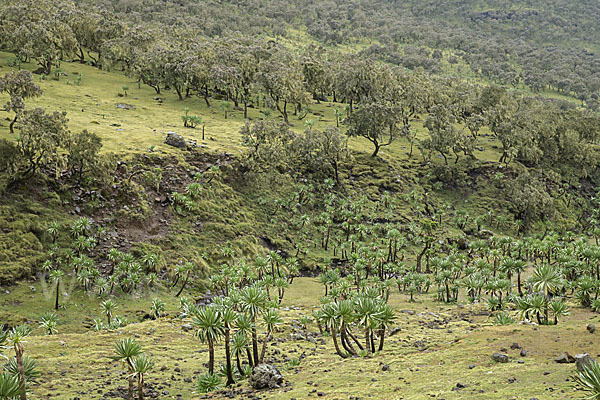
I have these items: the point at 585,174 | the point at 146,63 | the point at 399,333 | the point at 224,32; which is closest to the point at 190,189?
the point at 399,333

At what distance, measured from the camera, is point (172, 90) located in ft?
386

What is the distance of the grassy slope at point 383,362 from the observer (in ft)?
70.2

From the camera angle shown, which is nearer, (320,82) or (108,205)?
(108,205)

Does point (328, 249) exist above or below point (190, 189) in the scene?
below

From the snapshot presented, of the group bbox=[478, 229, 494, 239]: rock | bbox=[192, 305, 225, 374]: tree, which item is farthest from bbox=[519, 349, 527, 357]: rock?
bbox=[478, 229, 494, 239]: rock

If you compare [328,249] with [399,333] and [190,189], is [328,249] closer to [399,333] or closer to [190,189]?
[190,189]

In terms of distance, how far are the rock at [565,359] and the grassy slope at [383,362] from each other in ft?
1.64

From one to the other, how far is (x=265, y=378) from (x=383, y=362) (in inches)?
321

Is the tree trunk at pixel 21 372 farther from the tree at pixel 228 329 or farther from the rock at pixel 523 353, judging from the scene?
the rock at pixel 523 353

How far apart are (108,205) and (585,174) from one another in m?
114

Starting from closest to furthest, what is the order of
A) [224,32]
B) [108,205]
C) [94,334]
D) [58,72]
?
[94,334] < [108,205] < [58,72] < [224,32]

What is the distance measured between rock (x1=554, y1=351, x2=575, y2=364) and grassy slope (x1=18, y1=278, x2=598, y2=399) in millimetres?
500

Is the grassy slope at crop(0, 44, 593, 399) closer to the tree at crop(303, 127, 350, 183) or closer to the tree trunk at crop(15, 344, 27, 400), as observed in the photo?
the tree trunk at crop(15, 344, 27, 400)

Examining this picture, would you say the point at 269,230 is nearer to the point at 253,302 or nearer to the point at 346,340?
the point at 346,340
